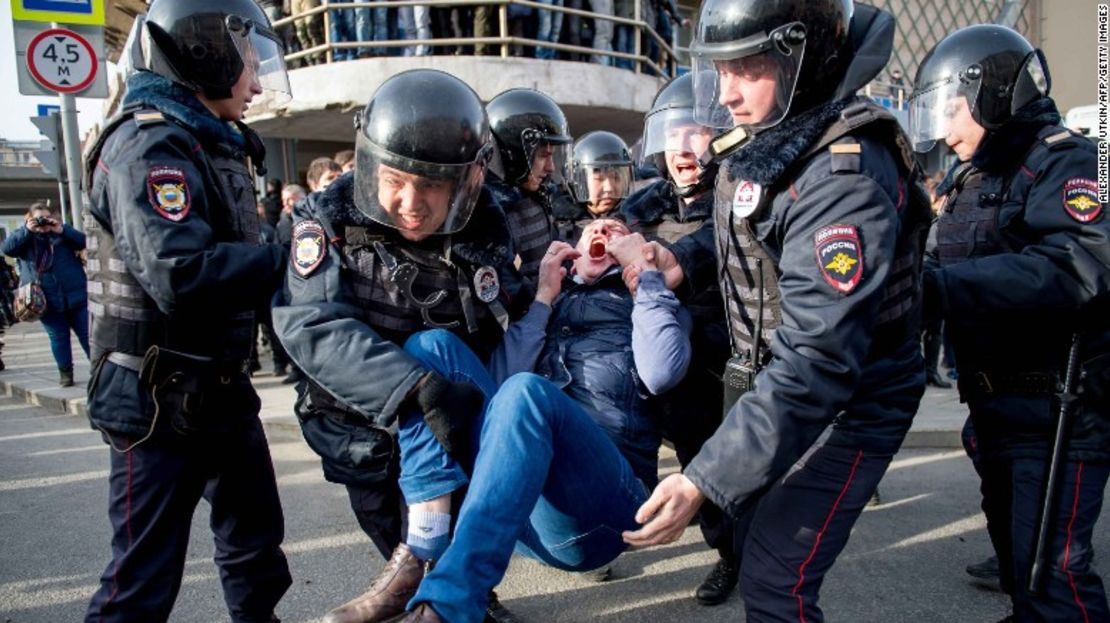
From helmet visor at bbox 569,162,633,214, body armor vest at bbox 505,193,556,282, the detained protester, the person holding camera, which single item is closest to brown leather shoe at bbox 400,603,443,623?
the detained protester

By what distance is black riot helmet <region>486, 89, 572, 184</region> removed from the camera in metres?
3.28

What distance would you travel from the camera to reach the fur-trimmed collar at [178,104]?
6.72 feet

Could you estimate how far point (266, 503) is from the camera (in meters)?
2.30

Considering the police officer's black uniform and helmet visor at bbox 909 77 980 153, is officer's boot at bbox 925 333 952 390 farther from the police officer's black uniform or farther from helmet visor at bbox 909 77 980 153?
the police officer's black uniform

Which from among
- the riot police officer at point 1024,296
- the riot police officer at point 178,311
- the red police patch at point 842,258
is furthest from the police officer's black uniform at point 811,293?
the riot police officer at point 178,311

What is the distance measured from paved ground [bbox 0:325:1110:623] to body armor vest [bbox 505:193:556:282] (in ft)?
4.03

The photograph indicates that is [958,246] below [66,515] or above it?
above

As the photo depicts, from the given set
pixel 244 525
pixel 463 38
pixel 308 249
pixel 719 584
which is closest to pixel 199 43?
pixel 308 249

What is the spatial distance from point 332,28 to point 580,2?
116 inches

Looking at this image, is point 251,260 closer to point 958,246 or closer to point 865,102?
point 865,102

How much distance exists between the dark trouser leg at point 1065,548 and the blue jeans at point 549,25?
806 centimetres

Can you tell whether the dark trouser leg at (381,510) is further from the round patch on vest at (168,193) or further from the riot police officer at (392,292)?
the round patch on vest at (168,193)

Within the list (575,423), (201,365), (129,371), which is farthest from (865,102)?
(129,371)

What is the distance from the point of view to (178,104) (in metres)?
2.06
